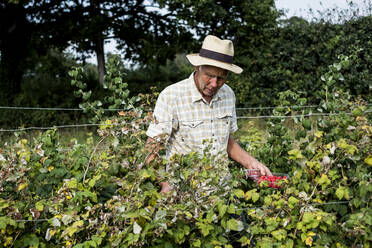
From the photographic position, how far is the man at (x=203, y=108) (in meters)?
2.51

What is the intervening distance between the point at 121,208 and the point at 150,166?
0.31 m

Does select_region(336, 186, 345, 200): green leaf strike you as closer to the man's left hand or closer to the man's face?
the man's left hand

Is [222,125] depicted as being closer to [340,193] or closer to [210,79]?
[210,79]

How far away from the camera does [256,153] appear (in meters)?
3.51

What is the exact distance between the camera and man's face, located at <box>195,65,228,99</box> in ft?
8.23

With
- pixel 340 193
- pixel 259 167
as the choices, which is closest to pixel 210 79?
pixel 259 167

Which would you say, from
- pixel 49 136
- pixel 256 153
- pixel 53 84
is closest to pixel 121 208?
pixel 49 136

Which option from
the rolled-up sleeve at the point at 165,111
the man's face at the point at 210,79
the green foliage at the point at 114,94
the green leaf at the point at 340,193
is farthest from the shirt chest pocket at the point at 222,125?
the green leaf at the point at 340,193

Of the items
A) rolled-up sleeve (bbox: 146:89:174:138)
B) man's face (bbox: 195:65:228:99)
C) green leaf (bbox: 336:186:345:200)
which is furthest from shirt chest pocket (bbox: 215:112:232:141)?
green leaf (bbox: 336:186:345:200)

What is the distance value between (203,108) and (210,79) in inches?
9.3

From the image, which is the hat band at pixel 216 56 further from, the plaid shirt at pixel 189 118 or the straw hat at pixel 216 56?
the plaid shirt at pixel 189 118

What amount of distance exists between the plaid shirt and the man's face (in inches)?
3.0

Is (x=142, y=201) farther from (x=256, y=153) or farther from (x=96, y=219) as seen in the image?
(x=256, y=153)

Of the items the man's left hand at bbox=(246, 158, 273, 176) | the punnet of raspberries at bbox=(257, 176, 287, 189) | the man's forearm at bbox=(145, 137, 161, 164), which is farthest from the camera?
the man's left hand at bbox=(246, 158, 273, 176)
